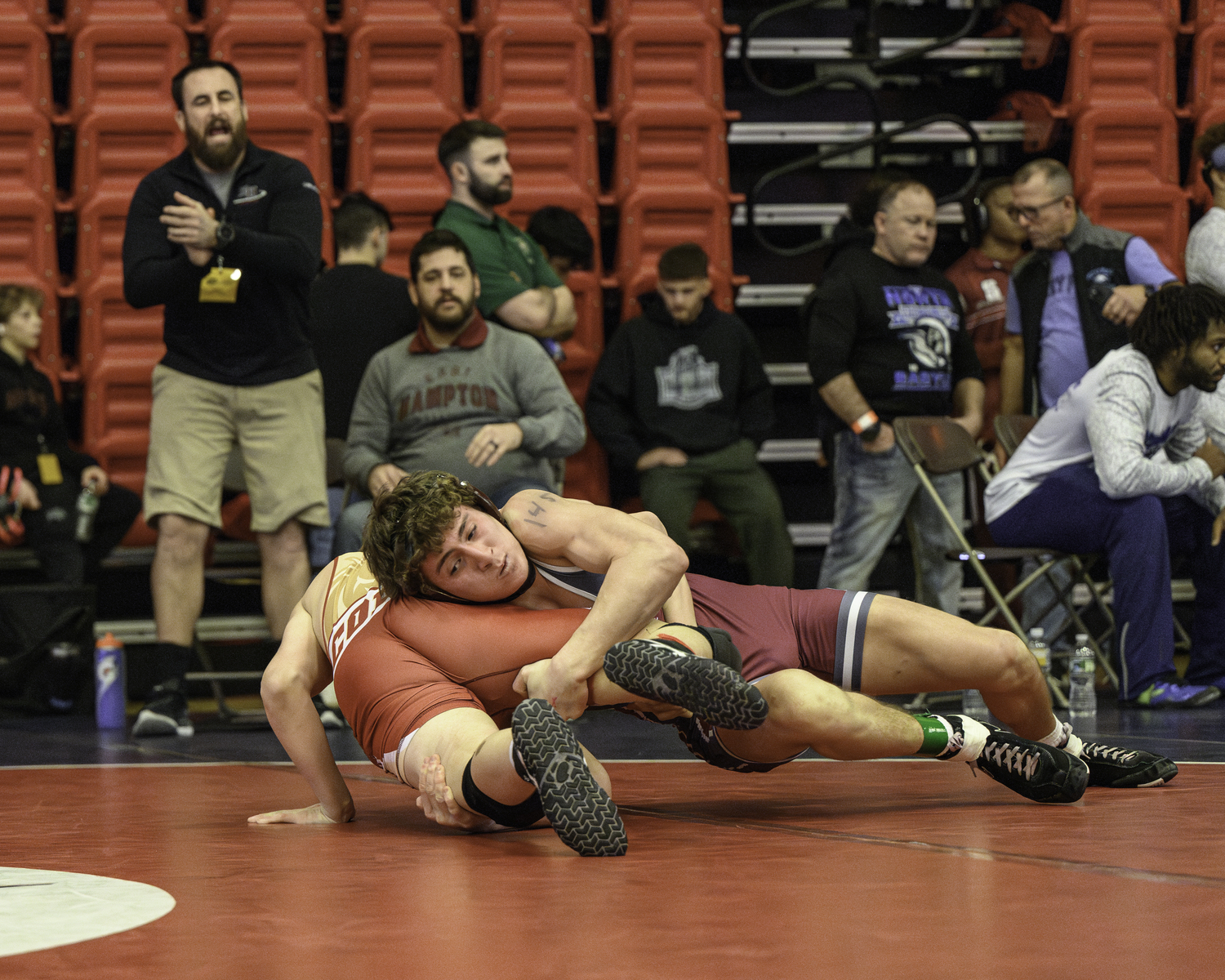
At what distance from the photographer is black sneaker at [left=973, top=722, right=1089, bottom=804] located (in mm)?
2727

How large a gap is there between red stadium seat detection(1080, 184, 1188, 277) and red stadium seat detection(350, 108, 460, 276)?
2.74 meters

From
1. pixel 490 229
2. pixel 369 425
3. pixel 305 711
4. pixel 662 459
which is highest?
pixel 490 229

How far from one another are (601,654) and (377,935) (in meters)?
0.80

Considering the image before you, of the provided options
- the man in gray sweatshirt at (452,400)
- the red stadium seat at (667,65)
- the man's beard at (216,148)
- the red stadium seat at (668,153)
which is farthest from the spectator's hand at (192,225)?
the red stadium seat at (667,65)

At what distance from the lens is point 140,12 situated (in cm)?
631

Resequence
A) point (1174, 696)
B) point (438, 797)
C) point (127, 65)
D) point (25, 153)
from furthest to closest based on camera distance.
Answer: point (127, 65)
point (25, 153)
point (1174, 696)
point (438, 797)

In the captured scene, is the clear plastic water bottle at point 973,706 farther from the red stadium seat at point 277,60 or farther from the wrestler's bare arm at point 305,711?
the red stadium seat at point 277,60

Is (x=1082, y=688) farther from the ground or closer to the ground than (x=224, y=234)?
closer to the ground

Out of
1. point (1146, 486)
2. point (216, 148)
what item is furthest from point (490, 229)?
point (1146, 486)

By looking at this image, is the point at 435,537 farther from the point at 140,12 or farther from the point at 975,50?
the point at 975,50

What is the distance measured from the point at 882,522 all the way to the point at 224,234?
2449mm

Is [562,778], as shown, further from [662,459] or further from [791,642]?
[662,459]

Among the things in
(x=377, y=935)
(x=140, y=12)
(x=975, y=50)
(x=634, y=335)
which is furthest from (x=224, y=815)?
(x=975, y=50)

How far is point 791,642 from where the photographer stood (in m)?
2.90
